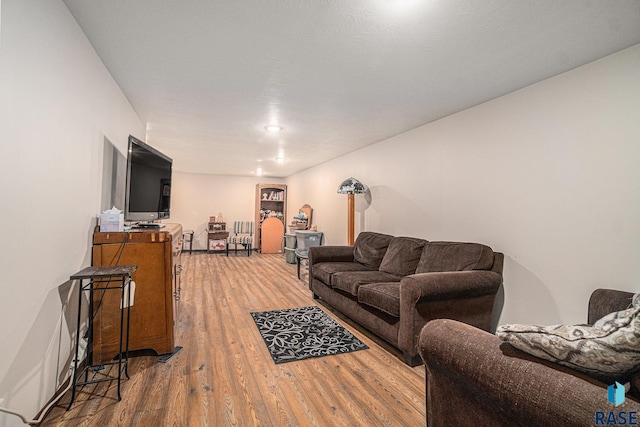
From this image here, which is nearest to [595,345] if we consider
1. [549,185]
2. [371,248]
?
[549,185]

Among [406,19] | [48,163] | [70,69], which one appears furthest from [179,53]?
[406,19]

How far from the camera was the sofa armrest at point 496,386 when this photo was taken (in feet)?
2.65

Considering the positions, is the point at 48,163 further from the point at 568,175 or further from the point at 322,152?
the point at 322,152

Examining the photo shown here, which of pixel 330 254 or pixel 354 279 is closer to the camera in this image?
pixel 354 279

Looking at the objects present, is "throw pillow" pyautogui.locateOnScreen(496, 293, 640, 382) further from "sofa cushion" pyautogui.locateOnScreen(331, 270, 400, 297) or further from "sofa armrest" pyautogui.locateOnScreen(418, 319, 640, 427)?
"sofa cushion" pyautogui.locateOnScreen(331, 270, 400, 297)

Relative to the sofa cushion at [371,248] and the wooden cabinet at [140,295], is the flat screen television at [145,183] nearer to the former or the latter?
Answer: the wooden cabinet at [140,295]

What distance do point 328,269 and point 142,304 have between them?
199cm

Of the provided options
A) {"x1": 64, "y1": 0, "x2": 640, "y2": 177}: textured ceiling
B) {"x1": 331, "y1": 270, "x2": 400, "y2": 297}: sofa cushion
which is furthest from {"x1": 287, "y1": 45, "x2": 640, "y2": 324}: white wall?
{"x1": 331, "y1": 270, "x2": 400, "y2": 297}: sofa cushion

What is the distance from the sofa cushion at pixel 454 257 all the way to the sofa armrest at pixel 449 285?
0.44 ft

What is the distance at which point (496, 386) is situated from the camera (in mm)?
975

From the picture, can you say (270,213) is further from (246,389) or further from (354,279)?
(246,389)

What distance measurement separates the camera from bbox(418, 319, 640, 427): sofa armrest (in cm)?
81

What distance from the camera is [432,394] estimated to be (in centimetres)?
129

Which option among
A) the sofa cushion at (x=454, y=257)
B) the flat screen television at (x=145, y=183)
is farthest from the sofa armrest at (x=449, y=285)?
the flat screen television at (x=145, y=183)
